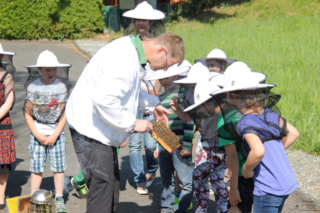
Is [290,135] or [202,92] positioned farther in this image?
[202,92]

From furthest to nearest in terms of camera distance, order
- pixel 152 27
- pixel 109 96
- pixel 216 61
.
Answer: pixel 216 61 → pixel 152 27 → pixel 109 96

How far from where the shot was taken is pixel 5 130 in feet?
15.8

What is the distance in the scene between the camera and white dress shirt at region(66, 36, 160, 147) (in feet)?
9.55

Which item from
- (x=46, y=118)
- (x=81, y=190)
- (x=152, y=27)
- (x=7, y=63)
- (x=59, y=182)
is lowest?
(x=81, y=190)

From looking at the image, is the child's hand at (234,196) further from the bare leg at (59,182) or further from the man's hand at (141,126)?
the bare leg at (59,182)

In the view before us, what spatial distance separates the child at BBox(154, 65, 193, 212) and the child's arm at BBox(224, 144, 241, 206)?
0.99 metres

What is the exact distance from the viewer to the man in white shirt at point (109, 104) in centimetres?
293

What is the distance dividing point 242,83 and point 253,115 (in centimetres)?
28

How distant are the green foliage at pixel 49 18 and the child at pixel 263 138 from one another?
63.4 feet

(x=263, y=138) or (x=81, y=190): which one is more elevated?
(x=263, y=138)

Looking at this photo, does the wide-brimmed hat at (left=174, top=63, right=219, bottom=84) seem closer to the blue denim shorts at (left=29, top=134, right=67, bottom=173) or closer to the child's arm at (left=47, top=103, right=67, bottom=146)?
the child's arm at (left=47, top=103, right=67, bottom=146)

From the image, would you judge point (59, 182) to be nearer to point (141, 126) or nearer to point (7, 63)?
point (7, 63)

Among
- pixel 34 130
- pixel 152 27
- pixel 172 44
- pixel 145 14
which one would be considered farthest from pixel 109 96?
pixel 152 27

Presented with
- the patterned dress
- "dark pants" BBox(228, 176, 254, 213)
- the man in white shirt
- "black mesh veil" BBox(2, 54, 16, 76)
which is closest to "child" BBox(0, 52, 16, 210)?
the patterned dress
